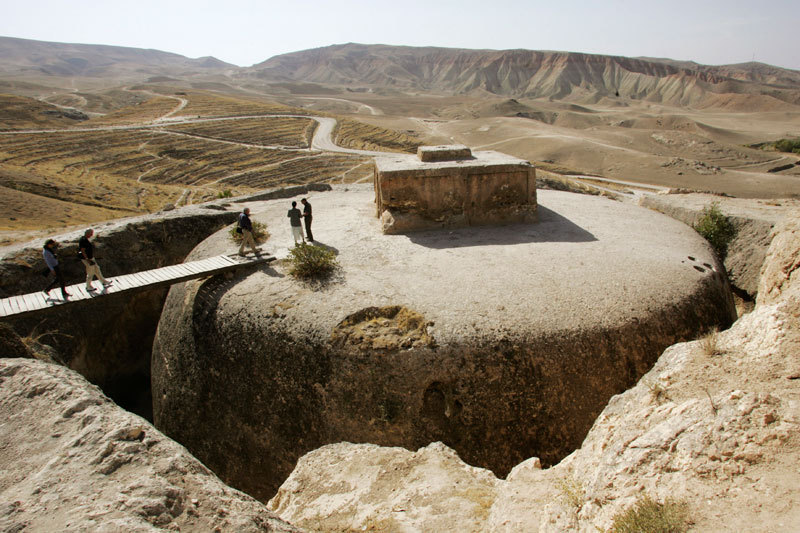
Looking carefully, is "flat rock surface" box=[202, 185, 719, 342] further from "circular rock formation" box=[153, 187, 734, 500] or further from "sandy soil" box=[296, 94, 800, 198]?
"sandy soil" box=[296, 94, 800, 198]

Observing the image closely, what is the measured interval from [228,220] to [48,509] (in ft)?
31.7

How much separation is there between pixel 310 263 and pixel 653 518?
5723mm

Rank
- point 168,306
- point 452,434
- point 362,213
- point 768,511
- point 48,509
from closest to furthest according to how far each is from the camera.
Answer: point 768,511 → point 48,509 → point 452,434 → point 168,306 → point 362,213

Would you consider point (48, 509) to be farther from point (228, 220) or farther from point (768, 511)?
point (228, 220)

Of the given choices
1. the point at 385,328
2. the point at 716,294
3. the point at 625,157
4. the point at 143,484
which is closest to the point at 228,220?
the point at 385,328

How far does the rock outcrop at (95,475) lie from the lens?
2662 millimetres

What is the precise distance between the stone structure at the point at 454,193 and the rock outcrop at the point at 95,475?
6.63 m

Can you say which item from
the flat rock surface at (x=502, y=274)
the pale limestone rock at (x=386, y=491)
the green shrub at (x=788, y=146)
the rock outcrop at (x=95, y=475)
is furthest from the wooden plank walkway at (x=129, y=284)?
the green shrub at (x=788, y=146)

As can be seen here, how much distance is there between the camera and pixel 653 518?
2254mm

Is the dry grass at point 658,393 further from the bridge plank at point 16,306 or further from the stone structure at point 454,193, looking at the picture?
the bridge plank at point 16,306

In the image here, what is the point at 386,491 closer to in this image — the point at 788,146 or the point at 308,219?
the point at 308,219

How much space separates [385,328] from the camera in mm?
5855

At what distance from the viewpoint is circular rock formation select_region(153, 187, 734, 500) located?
5.49 metres

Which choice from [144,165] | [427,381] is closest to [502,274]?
[427,381]
